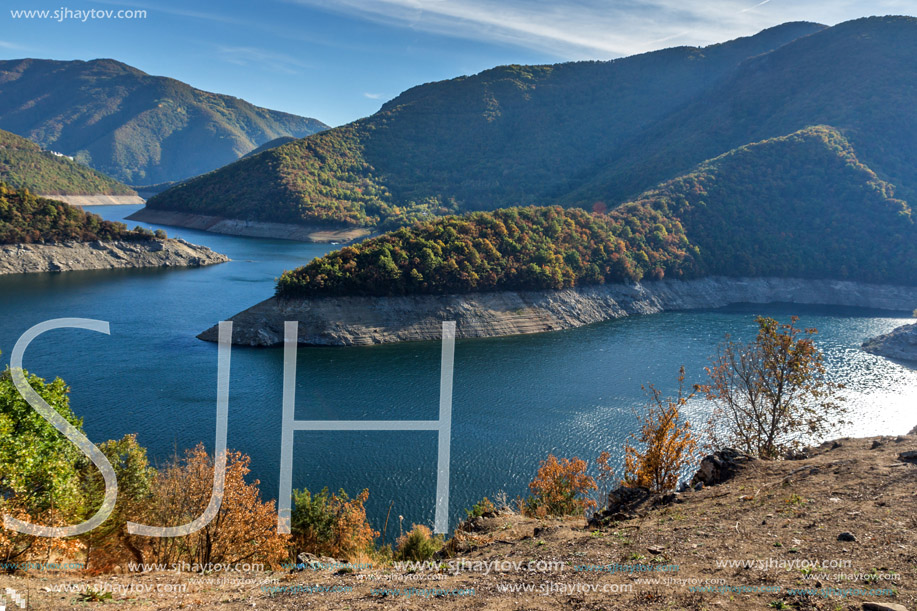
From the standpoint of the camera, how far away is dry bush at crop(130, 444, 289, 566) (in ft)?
55.8

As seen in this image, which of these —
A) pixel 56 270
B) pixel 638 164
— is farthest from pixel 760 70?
pixel 56 270

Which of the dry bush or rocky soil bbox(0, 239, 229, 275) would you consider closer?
the dry bush

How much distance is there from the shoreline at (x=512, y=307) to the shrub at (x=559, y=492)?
36284 millimetres

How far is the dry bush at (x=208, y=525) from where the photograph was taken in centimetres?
1700

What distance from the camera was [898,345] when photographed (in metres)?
61.6

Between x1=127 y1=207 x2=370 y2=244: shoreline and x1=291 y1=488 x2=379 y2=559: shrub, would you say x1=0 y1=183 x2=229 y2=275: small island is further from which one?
x1=291 y1=488 x2=379 y2=559: shrub

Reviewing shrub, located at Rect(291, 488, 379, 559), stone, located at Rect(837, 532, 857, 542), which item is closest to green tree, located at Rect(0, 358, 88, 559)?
shrub, located at Rect(291, 488, 379, 559)

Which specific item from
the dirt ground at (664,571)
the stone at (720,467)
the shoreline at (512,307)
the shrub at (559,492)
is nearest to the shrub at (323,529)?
the dirt ground at (664,571)

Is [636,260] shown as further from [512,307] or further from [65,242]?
[65,242]

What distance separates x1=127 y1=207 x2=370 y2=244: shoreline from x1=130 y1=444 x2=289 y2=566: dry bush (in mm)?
140637

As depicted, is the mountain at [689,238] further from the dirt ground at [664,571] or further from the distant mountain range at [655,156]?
the dirt ground at [664,571]

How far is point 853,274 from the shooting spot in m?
96.2

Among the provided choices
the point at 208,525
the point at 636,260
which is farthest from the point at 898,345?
the point at 208,525

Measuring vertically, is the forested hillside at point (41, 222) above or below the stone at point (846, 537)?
above
